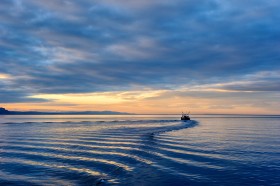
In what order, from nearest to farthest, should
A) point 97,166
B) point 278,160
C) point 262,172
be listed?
point 262,172 → point 97,166 → point 278,160

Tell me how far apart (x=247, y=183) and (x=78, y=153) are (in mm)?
17060

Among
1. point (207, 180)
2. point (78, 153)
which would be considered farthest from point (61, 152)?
point (207, 180)

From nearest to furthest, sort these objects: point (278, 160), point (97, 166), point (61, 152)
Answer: point (97, 166), point (278, 160), point (61, 152)

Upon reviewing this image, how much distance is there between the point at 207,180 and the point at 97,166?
8.74m

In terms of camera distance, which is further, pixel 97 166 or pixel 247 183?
pixel 97 166

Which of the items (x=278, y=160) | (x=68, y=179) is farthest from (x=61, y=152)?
(x=278, y=160)

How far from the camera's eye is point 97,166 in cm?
2109

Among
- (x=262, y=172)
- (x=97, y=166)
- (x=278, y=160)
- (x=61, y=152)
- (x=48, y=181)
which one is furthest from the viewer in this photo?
(x=61, y=152)

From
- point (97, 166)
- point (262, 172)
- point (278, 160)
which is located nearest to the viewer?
point (262, 172)

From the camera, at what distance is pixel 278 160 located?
80.0 feet

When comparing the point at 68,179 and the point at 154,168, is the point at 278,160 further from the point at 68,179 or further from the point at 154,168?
the point at 68,179

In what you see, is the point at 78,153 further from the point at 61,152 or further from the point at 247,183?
the point at 247,183

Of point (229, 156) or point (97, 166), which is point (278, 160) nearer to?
point (229, 156)

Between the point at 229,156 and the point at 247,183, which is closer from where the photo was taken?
the point at 247,183
